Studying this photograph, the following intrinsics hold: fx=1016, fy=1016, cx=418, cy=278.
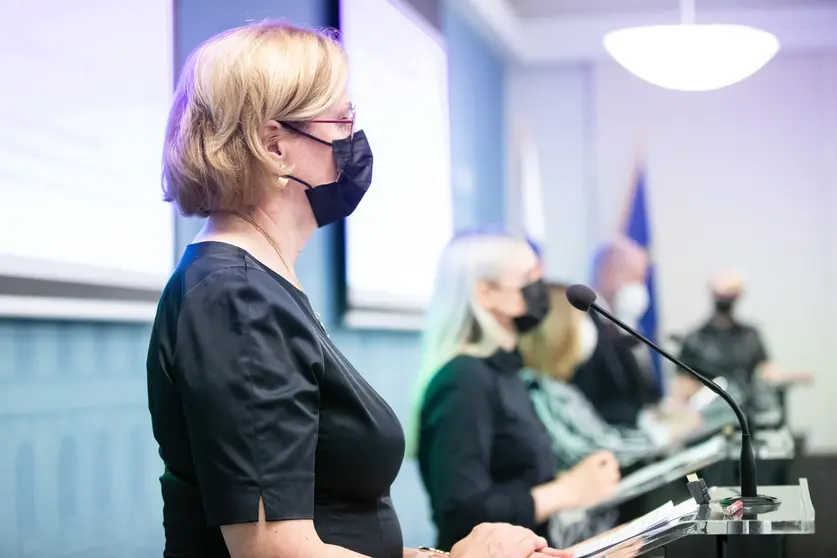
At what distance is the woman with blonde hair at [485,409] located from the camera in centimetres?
264

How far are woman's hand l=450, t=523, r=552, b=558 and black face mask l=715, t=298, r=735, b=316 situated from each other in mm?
6945

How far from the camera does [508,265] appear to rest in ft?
9.95

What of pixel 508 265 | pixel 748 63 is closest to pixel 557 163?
pixel 748 63

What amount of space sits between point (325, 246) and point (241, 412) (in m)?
2.47

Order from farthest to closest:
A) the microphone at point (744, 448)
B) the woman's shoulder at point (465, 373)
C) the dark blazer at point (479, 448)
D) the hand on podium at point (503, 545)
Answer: the woman's shoulder at point (465, 373)
the dark blazer at point (479, 448)
the microphone at point (744, 448)
the hand on podium at point (503, 545)

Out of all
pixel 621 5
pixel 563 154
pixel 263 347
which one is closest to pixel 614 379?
pixel 621 5

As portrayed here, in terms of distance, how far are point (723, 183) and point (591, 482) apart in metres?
6.80

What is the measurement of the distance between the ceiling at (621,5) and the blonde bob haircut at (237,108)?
6865mm

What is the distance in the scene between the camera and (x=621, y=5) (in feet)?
27.0

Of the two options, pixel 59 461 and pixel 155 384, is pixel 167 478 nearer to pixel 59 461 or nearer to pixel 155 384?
pixel 155 384

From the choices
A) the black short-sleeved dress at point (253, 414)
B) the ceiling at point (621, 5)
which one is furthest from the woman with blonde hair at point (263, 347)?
the ceiling at point (621, 5)

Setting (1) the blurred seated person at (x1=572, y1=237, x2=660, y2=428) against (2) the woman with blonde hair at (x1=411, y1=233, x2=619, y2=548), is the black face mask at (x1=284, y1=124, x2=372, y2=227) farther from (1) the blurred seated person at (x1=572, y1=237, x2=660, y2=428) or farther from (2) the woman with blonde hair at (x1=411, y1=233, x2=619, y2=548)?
(1) the blurred seated person at (x1=572, y1=237, x2=660, y2=428)

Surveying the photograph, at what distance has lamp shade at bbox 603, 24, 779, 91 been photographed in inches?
143

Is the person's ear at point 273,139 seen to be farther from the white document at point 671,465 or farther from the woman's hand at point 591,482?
the white document at point 671,465
